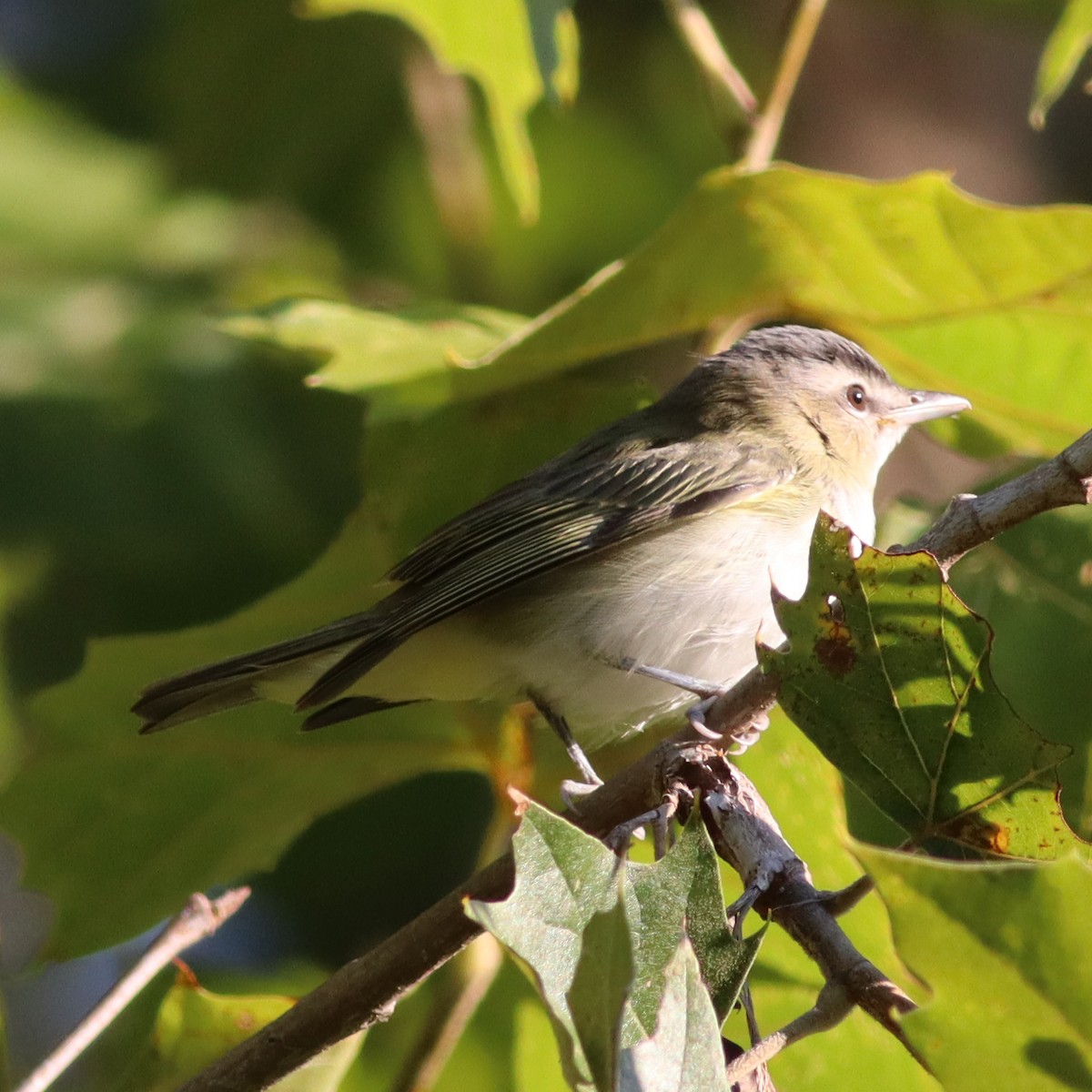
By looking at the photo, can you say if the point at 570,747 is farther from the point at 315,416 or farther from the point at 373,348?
the point at 315,416

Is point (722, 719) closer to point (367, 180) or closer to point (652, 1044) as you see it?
point (652, 1044)

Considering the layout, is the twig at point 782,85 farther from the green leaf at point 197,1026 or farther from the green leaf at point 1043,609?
the green leaf at point 197,1026

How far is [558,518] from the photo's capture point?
3.69 m

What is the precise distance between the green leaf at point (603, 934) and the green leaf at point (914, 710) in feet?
1.15

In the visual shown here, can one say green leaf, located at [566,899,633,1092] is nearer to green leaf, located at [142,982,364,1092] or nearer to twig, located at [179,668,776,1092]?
twig, located at [179,668,776,1092]

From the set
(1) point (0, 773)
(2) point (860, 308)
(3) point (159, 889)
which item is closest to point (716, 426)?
(2) point (860, 308)

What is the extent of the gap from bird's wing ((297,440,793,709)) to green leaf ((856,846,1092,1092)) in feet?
6.44

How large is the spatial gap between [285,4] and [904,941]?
15.2ft

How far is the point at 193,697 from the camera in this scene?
10.8 ft

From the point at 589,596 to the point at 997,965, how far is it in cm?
219

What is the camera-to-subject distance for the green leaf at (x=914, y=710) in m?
1.95

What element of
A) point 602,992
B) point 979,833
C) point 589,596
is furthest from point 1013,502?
point 589,596

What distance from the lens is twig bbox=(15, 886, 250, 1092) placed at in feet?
7.05

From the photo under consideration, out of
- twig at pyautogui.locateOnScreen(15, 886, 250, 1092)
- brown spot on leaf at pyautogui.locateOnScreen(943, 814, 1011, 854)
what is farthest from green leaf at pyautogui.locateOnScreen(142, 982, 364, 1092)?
brown spot on leaf at pyautogui.locateOnScreen(943, 814, 1011, 854)
